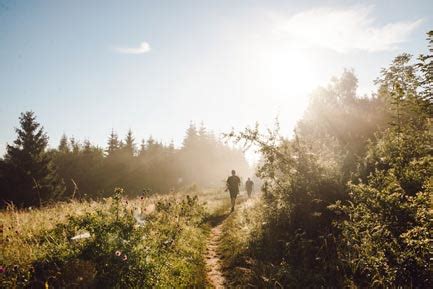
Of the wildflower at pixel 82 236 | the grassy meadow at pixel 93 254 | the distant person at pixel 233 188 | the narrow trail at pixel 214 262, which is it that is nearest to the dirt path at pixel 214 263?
the narrow trail at pixel 214 262

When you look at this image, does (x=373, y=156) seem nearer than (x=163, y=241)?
No

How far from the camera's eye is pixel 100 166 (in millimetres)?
67938

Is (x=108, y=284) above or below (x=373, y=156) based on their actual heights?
below

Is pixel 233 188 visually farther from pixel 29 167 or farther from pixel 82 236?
pixel 29 167

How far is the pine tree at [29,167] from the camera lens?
40406 mm

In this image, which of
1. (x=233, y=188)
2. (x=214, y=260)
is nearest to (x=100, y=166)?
(x=233, y=188)

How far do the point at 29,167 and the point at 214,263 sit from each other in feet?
137

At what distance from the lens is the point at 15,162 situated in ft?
138

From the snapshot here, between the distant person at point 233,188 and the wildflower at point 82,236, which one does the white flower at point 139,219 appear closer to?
the wildflower at point 82,236

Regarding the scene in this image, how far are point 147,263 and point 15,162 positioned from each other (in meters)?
43.9

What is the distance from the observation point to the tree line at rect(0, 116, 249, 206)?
135ft

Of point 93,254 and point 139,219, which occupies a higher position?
point 139,219

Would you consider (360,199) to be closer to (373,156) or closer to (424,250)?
(424,250)

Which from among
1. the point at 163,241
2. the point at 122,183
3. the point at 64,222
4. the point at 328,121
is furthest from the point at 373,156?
the point at 122,183
